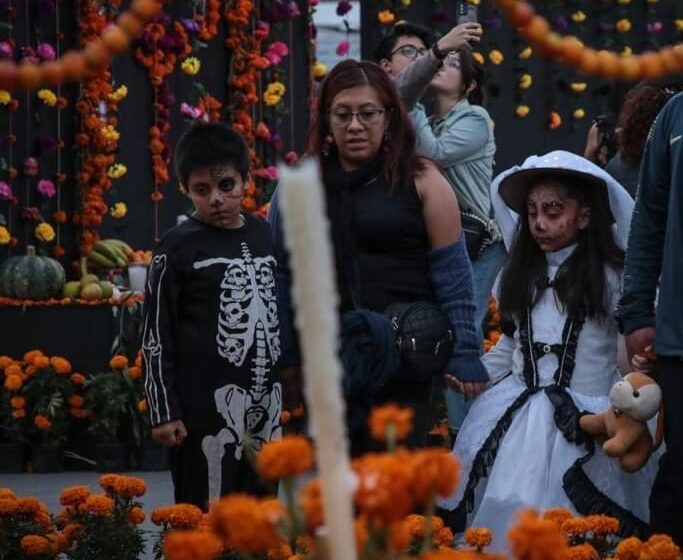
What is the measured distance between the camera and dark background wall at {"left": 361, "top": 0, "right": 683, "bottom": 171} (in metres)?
13.5

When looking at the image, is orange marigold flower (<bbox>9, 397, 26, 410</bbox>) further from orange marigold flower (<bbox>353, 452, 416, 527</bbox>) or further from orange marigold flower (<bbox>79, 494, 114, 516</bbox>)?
orange marigold flower (<bbox>353, 452, 416, 527</bbox>)

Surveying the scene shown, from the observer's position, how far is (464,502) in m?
5.39

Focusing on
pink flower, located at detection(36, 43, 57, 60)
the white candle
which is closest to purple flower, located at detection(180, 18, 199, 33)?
pink flower, located at detection(36, 43, 57, 60)

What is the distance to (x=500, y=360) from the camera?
568cm

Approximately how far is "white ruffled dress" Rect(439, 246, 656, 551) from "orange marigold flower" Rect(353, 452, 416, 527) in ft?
11.2

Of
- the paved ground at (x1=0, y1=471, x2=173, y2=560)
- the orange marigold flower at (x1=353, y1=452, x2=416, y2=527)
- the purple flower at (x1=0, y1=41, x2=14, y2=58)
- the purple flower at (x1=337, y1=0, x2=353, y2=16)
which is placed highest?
the purple flower at (x1=337, y1=0, x2=353, y2=16)

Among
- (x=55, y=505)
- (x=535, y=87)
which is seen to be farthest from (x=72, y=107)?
(x=535, y=87)

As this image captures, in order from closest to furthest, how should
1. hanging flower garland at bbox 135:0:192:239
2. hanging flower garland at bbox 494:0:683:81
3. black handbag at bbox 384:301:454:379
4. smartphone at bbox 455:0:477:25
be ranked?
1. hanging flower garland at bbox 494:0:683:81
2. black handbag at bbox 384:301:454:379
3. smartphone at bbox 455:0:477:25
4. hanging flower garland at bbox 135:0:192:239

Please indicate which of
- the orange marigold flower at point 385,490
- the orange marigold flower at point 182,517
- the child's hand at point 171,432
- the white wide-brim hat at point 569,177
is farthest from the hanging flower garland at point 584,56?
the white wide-brim hat at point 569,177

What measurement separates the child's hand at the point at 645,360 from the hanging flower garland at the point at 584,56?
2.07 m

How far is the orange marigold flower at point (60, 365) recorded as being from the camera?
848 centimetres

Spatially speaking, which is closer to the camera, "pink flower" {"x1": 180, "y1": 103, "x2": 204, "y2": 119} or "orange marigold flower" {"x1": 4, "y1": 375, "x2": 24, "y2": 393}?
"orange marigold flower" {"x1": 4, "y1": 375, "x2": 24, "y2": 393}

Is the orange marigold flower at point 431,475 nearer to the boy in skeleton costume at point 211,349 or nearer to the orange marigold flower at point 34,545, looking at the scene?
the orange marigold flower at point 34,545

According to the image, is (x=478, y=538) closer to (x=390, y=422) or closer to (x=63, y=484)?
(x=390, y=422)
